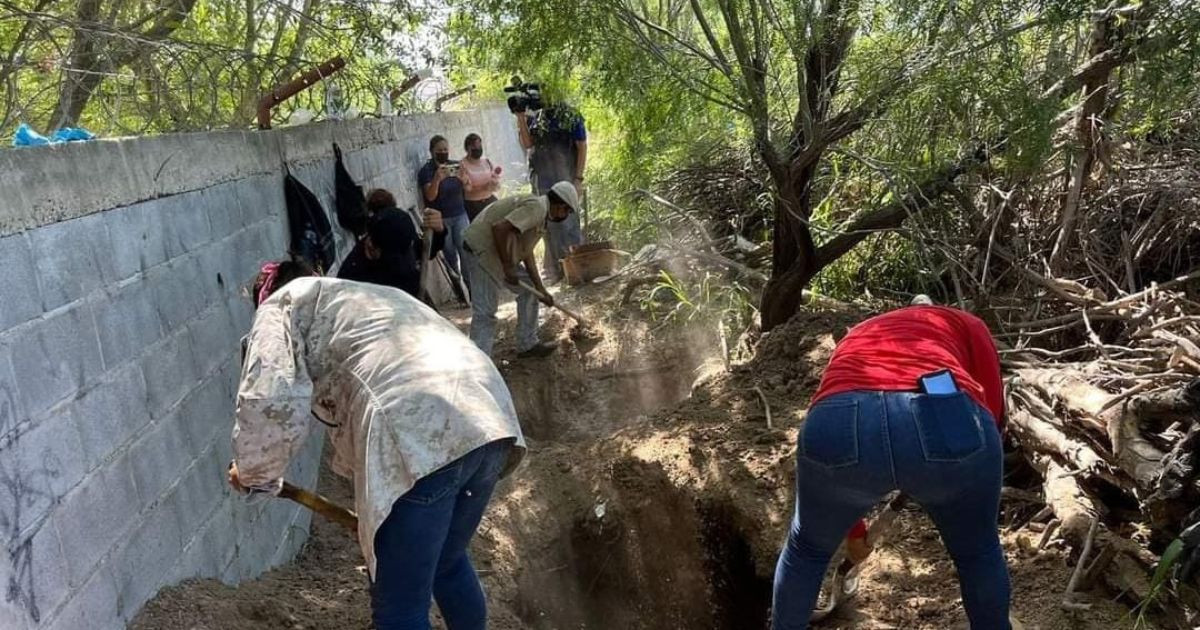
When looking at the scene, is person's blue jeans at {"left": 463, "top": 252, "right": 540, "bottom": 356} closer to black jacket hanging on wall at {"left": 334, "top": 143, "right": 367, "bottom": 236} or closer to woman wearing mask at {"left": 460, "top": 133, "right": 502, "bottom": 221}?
black jacket hanging on wall at {"left": 334, "top": 143, "right": 367, "bottom": 236}

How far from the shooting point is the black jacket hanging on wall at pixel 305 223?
4.52m

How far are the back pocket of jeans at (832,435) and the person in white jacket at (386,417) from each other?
0.77 metres

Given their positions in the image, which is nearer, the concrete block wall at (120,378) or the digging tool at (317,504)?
the concrete block wall at (120,378)

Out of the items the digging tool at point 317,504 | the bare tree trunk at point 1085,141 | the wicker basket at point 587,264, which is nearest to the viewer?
the digging tool at point 317,504

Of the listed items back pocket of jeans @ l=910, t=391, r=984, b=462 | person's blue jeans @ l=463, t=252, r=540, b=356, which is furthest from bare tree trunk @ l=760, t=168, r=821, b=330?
back pocket of jeans @ l=910, t=391, r=984, b=462

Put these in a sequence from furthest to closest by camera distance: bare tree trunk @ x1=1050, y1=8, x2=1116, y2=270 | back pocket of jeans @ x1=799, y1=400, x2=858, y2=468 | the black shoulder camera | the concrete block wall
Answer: the black shoulder camera
bare tree trunk @ x1=1050, y1=8, x2=1116, y2=270
back pocket of jeans @ x1=799, y1=400, x2=858, y2=468
the concrete block wall

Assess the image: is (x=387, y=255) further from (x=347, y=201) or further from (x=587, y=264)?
(x=587, y=264)

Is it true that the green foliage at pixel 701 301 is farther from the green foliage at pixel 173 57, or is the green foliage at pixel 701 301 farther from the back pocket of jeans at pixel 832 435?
the back pocket of jeans at pixel 832 435

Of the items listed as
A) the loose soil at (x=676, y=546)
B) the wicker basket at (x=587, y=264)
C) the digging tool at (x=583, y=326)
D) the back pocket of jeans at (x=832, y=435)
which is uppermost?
the back pocket of jeans at (x=832, y=435)

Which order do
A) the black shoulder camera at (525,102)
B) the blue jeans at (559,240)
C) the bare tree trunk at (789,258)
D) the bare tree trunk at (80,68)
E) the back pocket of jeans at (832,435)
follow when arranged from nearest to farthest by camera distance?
the back pocket of jeans at (832,435), the bare tree trunk at (80,68), the bare tree trunk at (789,258), the black shoulder camera at (525,102), the blue jeans at (559,240)

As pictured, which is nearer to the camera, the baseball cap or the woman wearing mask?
the baseball cap

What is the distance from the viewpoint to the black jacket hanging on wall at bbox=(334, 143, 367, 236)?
18.9ft

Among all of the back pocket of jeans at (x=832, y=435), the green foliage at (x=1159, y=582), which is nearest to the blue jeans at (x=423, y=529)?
the back pocket of jeans at (x=832, y=435)

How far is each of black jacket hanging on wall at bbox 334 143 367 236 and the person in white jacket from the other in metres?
3.57
